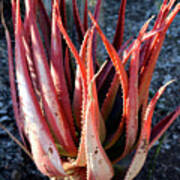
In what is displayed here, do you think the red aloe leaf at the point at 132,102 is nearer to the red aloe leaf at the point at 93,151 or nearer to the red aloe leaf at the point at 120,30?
the red aloe leaf at the point at 93,151

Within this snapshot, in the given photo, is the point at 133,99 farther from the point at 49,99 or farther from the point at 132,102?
the point at 49,99

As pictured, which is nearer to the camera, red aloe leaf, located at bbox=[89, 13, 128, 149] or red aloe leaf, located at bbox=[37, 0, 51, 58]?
red aloe leaf, located at bbox=[89, 13, 128, 149]

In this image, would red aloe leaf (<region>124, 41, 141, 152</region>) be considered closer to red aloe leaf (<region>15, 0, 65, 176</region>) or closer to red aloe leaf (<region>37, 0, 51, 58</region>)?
red aloe leaf (<region>15, 0, 65, 176</region>)

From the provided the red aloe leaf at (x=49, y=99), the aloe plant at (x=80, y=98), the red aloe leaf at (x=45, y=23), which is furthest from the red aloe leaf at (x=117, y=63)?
the red aloe leaf at (x=45, y=23)

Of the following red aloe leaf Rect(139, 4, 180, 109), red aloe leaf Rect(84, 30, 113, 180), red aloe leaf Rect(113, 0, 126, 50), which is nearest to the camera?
red aloe leaf Rect(84, 30, 113, 180)

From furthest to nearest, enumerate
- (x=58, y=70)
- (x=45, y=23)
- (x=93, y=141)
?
(x=45, y=23) < (x=58, y=70) < (x=93, y=141)

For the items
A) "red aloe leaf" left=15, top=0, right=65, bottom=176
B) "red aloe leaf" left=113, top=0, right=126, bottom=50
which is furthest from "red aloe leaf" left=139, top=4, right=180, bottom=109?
"red aloe leaf" left=15, top=0, right=65, bottom=176

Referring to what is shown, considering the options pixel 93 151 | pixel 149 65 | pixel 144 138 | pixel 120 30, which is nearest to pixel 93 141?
pixel 93 151

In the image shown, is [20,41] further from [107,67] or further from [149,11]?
[149,11]
